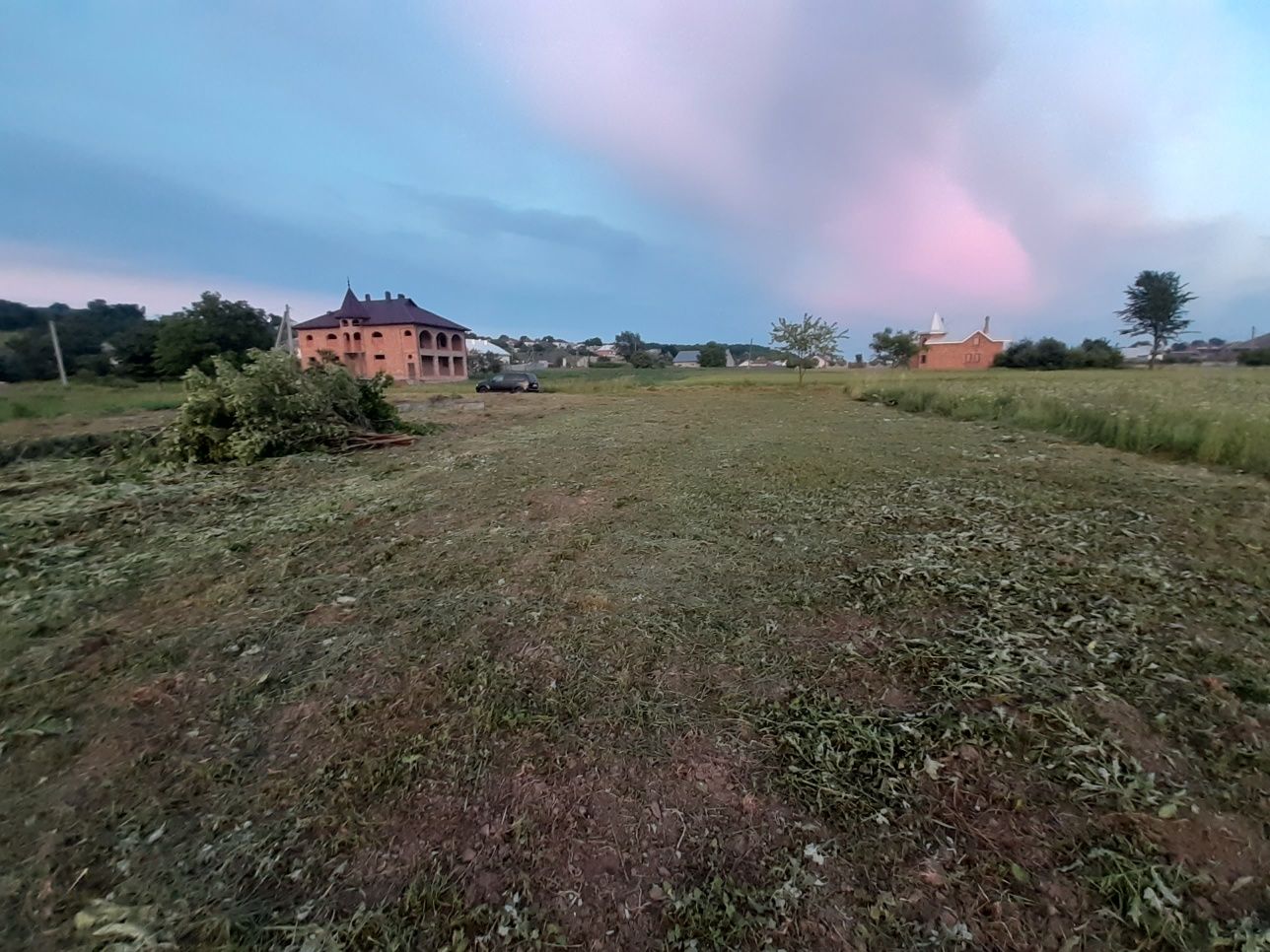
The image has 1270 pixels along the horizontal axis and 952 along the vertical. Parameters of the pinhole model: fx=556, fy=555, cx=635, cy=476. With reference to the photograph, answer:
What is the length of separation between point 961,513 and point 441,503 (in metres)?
5.10

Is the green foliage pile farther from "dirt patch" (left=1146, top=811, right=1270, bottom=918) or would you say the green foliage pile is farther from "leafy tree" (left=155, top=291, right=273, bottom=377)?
"leafy tree" (left=155, top=291, right=273, bottom=377)

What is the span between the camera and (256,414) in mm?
8695

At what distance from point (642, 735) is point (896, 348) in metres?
61.7

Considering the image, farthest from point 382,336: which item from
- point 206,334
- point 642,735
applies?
point 642,735

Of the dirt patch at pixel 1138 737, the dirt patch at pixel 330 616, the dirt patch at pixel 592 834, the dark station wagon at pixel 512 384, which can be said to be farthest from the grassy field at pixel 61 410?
the dirt patch at pixel 1138 737

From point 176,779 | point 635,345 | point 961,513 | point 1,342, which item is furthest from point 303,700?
point 635,345

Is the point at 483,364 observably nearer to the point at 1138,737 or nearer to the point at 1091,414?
the point at 1091,414

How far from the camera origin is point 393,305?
1738 inches

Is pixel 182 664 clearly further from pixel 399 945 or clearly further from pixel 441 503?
pixel 441 503

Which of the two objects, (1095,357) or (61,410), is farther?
(1095,357)

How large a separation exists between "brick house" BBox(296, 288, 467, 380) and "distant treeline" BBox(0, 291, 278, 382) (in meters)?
4.21

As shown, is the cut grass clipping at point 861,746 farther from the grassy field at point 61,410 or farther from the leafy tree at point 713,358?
the leafy tree at point 713,358

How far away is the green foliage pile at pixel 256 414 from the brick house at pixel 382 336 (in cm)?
3441

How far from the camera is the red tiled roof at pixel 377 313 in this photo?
143 ft
